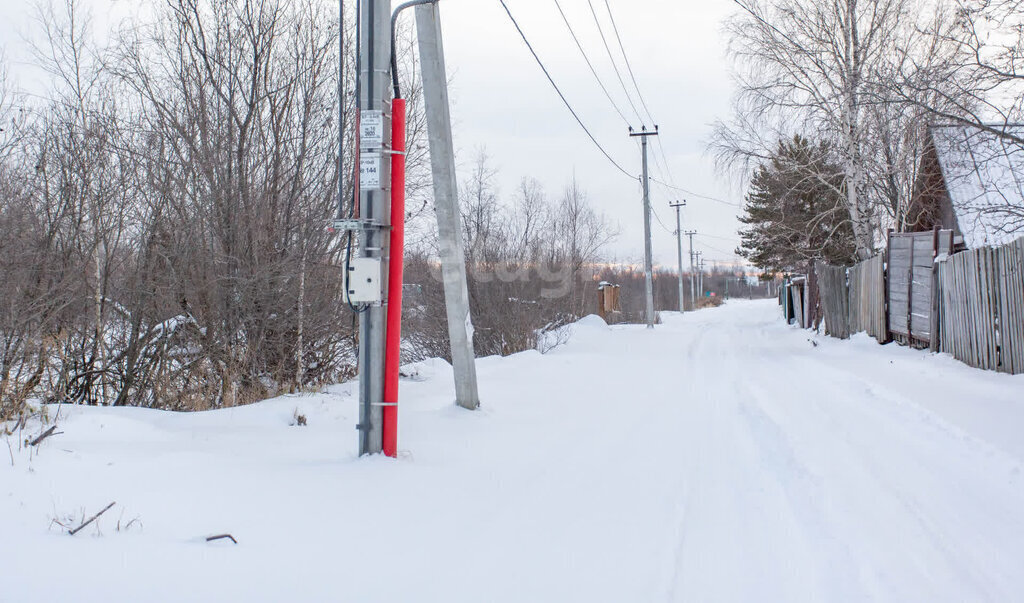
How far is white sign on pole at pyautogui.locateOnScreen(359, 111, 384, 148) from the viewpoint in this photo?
485 centimetres

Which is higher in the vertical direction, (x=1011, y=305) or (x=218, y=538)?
(x=1011, y=305)

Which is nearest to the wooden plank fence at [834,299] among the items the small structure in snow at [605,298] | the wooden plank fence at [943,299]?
the wooden plank fence at [943,299]

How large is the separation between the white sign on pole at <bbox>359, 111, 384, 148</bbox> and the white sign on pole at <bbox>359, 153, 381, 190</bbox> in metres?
0.08

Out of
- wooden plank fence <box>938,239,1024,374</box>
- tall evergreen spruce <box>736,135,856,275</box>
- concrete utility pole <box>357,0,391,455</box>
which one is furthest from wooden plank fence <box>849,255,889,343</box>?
concrete utility pole <box>357,0,391,455</box>

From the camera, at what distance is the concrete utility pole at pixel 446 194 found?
265 inches

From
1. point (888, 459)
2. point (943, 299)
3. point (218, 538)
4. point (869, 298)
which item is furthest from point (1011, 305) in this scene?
point (218, 538)

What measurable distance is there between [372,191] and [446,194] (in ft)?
7.04

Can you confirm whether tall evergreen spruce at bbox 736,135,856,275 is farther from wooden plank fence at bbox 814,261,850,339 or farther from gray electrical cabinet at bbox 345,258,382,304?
gray electrical cabinet at bbox 345,258,382,304

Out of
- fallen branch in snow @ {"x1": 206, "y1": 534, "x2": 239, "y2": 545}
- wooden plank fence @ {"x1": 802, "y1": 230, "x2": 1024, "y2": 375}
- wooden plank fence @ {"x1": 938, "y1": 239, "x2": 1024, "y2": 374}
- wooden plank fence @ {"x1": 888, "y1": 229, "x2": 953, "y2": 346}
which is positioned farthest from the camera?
wooden plank fence @ {"x1": 888, "y1": 229, "x2": 953, "y2": 346}

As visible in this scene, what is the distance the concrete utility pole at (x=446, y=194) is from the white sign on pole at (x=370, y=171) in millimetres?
1965

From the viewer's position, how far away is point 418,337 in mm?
14906

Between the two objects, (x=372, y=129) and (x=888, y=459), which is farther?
(x=888, y=459)

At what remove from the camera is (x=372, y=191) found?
487 cm

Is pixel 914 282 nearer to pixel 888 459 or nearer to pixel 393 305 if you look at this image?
pixel 888 459
